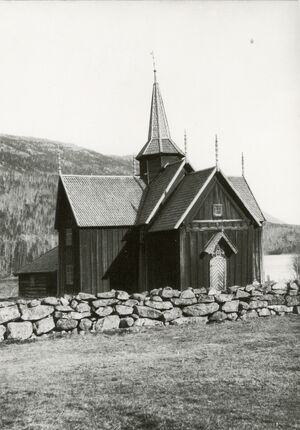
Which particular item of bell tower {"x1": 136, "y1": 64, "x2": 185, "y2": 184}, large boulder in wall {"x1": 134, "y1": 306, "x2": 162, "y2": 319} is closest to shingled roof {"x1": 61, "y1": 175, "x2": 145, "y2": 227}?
bell tower {"x1": 136, "y1": 64, "x2": 185, "y2": 184}

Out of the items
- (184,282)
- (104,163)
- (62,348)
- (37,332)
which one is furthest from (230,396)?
(104,163)

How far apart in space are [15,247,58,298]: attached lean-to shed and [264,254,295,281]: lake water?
840 inches

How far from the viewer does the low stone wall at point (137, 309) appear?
17.7 m

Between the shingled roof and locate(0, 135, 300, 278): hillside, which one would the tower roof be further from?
locate(0, 135, 300, 278): hillside

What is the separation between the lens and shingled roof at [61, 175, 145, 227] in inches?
1318

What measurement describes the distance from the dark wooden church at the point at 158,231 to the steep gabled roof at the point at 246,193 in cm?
44

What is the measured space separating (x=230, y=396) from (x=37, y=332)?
31.2 feet

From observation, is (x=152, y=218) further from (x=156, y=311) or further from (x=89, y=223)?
(x=156, y=311)

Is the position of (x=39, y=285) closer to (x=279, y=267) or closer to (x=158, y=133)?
(x=158, y=133)

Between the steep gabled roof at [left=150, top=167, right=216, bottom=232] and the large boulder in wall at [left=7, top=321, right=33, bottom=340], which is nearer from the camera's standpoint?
the large boulder in wall at [left=7, top=321, right=33, bottom=340]

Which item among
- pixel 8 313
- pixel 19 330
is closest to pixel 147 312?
pixel 19 330

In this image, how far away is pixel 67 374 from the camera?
12414 millimetres

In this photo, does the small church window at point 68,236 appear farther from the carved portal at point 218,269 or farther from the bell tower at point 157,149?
A: the carved portal at point 218,269

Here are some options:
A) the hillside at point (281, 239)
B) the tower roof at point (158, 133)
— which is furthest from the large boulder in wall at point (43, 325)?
the hillside at point (281, 239)
